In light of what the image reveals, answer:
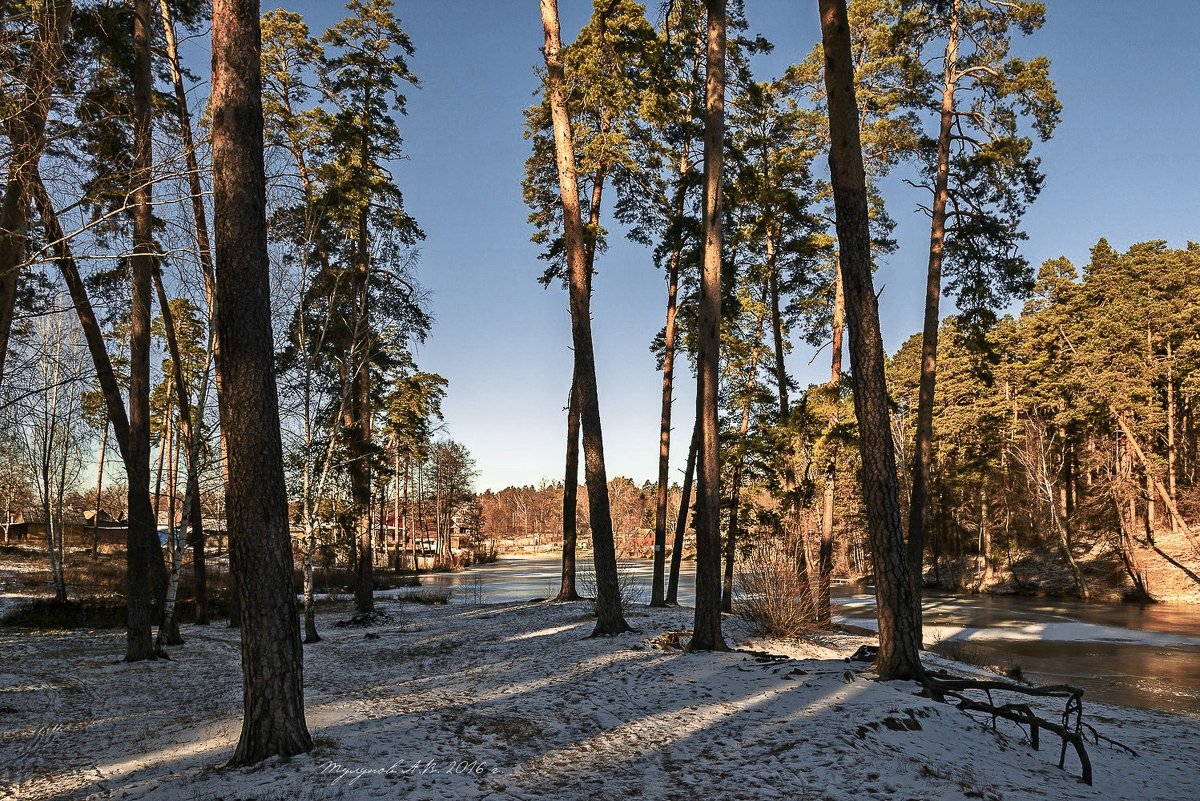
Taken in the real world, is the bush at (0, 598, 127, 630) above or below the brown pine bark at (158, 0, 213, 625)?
below

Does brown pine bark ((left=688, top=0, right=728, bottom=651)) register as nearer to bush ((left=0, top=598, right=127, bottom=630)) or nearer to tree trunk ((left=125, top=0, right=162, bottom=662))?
tree trunk ((left=125, top=0, right=162, bottom=662))

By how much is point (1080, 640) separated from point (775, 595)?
42.3 ft

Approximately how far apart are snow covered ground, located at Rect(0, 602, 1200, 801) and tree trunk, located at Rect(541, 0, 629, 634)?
1638 millimetres

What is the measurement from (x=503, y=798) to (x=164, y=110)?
13752mm

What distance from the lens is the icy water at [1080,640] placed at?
11891 mm

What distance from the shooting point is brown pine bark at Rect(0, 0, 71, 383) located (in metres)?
5.76

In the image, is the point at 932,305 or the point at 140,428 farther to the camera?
the point at 932,305

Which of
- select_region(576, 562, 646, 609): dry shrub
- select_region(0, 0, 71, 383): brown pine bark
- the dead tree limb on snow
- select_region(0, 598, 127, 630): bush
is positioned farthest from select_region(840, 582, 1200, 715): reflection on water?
select_region(0, 598, 127, 630): bush

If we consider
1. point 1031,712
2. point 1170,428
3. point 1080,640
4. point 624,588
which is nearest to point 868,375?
point 1031,712

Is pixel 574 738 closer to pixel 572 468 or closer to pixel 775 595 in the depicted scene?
pixel 775 595

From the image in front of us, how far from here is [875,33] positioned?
15.1 meters

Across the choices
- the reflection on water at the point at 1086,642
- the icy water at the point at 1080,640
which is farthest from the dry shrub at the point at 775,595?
the reflection on water at the point at 1086,642

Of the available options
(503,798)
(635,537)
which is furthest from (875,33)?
(635,537)

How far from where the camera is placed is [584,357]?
11242 millimetres
